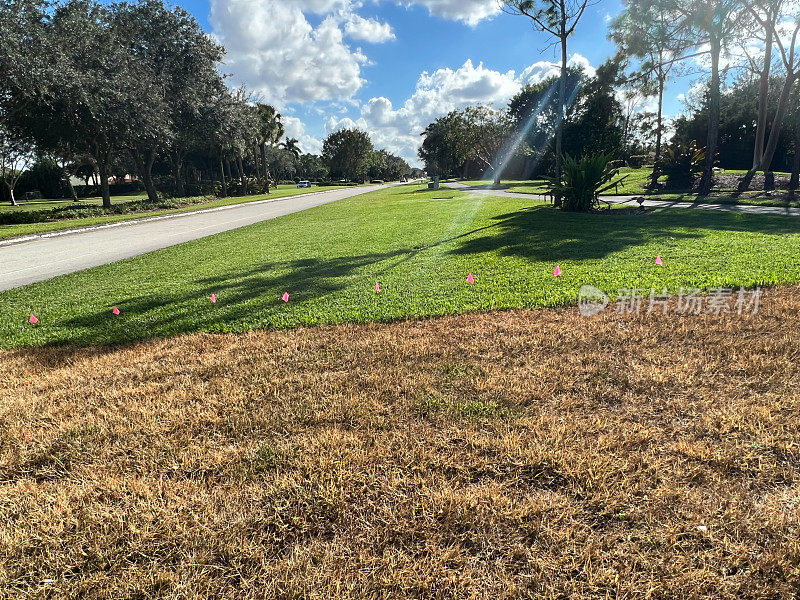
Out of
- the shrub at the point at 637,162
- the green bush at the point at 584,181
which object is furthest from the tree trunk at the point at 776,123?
the shrub at the point at 637,162

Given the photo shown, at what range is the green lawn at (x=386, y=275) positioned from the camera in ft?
15.5

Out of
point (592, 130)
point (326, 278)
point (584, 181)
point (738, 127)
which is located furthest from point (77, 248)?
point (738, 127)

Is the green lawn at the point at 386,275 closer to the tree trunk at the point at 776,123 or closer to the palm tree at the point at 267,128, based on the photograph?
the tree trunk at the point at 776,123

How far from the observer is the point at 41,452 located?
2396mm

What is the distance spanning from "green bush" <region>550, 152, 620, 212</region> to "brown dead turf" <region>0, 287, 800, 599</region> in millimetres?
11213

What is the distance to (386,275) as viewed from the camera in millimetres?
6391

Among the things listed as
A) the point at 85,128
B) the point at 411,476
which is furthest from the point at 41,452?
the point at 85,128

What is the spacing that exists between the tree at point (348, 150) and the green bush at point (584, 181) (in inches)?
2860

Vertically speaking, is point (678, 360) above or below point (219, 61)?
below

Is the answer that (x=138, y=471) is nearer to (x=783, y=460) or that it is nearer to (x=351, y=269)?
(x=783, y=460)

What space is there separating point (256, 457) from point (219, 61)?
37935mm

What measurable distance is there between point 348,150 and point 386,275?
264 ft

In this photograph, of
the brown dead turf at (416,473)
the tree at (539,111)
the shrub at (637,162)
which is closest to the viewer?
the brown dead turf at (416,473)

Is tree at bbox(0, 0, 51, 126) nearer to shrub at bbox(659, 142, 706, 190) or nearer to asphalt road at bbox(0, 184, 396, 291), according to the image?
asphalt road at bbox(0, 184, 396, 291)
